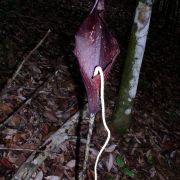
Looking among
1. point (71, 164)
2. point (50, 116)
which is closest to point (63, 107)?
point (50, 116)

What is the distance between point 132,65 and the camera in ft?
10.7

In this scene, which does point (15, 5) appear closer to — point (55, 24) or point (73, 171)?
point (55, 24)

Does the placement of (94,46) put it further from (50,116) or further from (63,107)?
(63,107)

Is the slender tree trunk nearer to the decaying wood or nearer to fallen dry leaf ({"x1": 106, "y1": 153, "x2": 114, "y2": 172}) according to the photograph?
fallen dry leaf ({"x1": 106, "y1": 153, "x2": 114, "y2": 172})

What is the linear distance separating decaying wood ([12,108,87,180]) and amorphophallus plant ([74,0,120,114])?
154 cm

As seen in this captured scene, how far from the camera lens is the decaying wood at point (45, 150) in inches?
113

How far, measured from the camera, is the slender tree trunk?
2.94m

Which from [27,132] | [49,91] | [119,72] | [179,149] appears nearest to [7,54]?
[49,91]

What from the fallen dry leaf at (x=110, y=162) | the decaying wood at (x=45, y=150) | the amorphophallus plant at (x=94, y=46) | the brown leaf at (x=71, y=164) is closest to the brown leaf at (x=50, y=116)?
the decaying wood at (x=45, y=150)

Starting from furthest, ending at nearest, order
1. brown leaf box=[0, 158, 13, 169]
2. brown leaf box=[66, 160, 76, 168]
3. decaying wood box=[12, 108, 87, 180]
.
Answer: brown leaf box=[66, 160, 76, 168]
brown leaf box=[0, 158, 13, 169]
decaying wood box=[12, 108, 87, 180]

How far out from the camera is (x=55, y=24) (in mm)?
6289

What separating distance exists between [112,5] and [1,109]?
669 centimetres

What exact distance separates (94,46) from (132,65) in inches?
70.8

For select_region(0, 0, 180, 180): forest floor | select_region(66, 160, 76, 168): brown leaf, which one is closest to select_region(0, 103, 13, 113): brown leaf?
select_region(0, 0, 180, 180): forest floor
